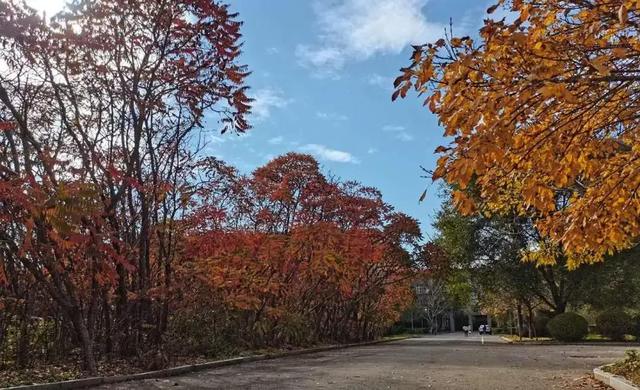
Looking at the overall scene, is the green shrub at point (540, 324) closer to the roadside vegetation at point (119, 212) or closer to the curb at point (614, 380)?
the roadside vegetation at point (119, 212)

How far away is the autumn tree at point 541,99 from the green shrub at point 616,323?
80.4 ft

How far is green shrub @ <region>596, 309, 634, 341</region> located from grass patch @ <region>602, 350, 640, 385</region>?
19407mm

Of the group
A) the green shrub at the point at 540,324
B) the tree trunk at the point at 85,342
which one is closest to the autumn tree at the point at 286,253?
the tree trunk at the point at 85,342

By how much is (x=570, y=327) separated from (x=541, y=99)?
26.2m

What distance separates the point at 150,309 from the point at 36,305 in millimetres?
2459

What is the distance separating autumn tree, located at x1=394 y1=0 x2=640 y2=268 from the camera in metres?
3.64

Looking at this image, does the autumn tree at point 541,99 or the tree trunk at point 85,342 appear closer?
the autumn tree at point 541,99

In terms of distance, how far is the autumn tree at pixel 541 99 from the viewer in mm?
3639

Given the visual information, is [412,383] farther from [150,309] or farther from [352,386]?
[150,309]

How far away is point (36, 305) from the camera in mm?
9898

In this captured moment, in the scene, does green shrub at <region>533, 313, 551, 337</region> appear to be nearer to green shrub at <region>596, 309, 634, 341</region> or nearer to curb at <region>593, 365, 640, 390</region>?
green shrub at <region>596, 309, 634, 341</region>

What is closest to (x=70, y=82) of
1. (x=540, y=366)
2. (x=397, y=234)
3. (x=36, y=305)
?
(x=36, y=305)

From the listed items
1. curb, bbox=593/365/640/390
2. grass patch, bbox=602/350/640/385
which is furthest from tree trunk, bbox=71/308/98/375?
grass patch, bbox=602/350/640/385

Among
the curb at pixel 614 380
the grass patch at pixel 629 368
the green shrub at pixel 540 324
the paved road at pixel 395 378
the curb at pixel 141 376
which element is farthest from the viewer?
the green shrub at pixel 540 324
